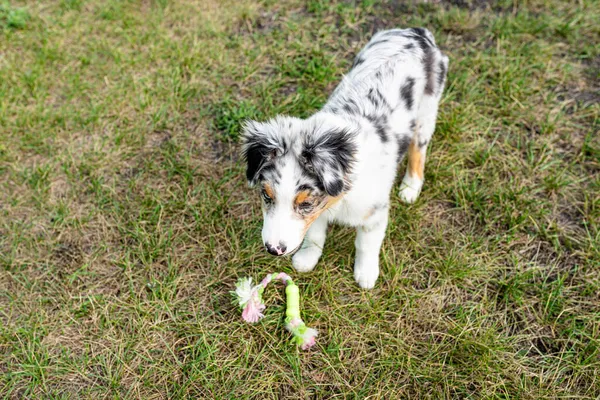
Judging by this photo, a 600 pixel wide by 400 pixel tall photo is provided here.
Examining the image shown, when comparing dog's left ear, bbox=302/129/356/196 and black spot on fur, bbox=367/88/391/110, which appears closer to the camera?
dog's left ear, bbox=302/129/356/196

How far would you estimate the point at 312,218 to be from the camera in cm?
288

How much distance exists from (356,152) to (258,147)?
54cm

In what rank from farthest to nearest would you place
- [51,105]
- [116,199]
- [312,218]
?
1. [51,105]
2. [116,199]
3. [312,218]

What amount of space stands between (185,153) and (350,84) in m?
1.64

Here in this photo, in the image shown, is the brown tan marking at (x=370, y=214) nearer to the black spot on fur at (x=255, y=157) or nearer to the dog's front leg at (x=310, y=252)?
the dog's front leg at (x=310, y=252)

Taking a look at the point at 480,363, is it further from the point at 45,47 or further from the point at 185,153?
the point at 45,47

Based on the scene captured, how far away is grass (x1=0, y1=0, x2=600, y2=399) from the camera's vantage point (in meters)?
3.22

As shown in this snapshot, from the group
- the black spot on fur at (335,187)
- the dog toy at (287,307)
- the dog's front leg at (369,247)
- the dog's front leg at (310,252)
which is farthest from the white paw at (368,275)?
the black spot on fur at (335,187)

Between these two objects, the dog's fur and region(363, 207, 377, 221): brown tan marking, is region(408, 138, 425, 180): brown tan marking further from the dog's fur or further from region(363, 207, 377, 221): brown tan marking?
region(363, 207, 377, 221): brown tan marking

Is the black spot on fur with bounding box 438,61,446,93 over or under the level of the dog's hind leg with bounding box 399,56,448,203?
over

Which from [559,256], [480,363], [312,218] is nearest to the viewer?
[312,218]

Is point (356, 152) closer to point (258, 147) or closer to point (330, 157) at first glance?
point (330, 157)

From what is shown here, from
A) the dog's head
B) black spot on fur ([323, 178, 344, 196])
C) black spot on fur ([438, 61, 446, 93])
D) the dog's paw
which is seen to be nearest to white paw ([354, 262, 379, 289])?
the dog's paw

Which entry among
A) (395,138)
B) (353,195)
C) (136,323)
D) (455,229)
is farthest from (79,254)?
(455,229)
